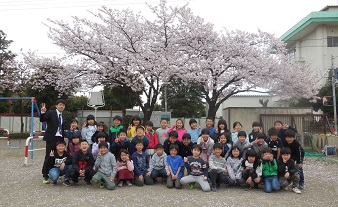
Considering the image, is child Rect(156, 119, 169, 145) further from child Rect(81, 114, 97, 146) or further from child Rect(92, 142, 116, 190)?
child Rect(81, 114, 97, 146)

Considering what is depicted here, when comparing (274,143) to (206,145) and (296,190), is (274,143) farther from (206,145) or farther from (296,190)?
(206,145)

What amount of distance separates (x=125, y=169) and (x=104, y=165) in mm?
388

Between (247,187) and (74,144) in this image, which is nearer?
(247,187)

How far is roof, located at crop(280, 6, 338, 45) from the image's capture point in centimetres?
2655

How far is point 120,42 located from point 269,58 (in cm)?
678

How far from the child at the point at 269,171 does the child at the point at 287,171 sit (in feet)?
0.40

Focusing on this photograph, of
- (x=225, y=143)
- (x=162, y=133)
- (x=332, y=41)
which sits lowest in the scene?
(x=225, y=143)

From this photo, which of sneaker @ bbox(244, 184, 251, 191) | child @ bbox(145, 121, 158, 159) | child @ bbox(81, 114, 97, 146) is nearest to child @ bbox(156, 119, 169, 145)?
child @ bbox(145, 121, 158, 159)

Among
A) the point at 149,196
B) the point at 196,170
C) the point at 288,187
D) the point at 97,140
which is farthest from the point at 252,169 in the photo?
the point at 97,140

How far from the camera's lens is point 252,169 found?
17.0 feet

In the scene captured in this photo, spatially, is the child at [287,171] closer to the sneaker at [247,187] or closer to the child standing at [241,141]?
the sneaker at [247,187]

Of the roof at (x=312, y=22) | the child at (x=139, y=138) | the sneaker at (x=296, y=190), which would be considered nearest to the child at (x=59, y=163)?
the child at (x=139, y=138)

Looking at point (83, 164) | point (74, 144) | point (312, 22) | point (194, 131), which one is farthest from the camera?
point (312, 22)

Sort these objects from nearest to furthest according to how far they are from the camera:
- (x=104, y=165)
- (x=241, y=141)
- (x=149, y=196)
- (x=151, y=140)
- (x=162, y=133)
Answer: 1. (x=149, y=196)
2. (x=104, y=165)
3. (x=241, y=141)
4. (x=151, y=140)
5. (x=162, y=133)
